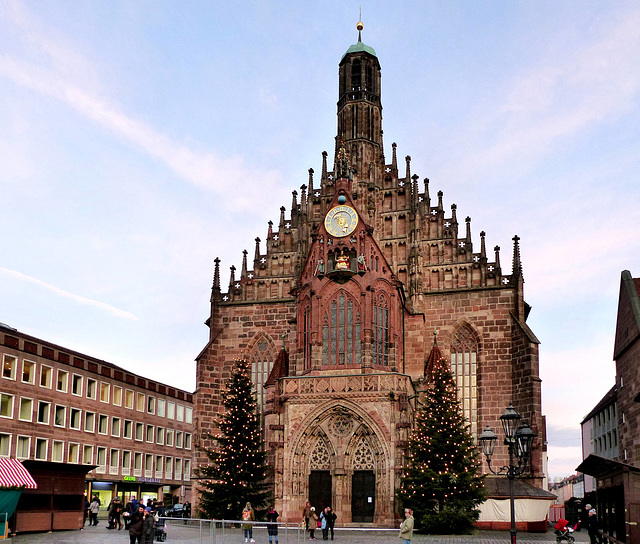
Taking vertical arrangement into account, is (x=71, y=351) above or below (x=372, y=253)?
below

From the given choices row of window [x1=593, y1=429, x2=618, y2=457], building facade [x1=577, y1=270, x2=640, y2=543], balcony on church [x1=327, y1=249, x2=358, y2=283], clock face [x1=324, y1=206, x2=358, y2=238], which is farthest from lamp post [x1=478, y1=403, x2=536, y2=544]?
row of window [x1=593, y1=429, x2=618, y2=457]

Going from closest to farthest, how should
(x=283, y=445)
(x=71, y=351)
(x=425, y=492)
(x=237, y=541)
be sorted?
(x=237, y=541) < (x=425, y=492) < (x=283, y=445) < (x=71, y=351)

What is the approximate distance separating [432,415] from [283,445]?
348 inches

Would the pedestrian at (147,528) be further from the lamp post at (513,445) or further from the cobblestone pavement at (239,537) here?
the lamp post at (513,445)

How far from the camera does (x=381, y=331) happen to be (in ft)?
154

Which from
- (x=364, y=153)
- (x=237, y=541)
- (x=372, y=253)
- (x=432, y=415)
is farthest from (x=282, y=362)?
(x=237, y=541)

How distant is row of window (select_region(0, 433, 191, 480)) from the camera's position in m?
56.5

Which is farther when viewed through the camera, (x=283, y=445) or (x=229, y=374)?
(x=229, y=374)

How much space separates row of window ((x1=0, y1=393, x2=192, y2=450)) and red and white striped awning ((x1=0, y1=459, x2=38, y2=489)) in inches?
977

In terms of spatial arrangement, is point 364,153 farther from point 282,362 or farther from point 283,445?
point 283,445

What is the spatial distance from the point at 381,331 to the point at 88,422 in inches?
1207

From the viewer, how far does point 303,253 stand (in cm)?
5341

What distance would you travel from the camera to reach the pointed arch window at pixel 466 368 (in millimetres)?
49000

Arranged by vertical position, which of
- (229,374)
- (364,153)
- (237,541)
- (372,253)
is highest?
(364,153)
